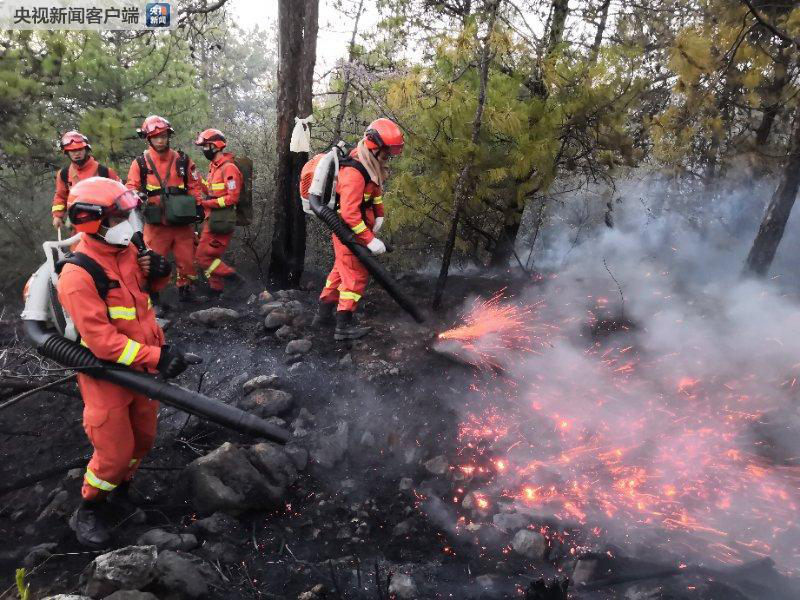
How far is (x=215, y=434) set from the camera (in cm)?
467

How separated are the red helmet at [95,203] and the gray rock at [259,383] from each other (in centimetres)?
249

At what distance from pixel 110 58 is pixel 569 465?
897 cm

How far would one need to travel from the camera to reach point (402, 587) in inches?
127

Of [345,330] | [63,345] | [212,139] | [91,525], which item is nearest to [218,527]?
[91,525]

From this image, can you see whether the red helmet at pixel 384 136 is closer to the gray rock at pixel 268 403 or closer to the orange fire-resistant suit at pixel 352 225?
the orange fire-resistant suit at pixel 352 225

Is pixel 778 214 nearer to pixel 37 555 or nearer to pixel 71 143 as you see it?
pixel 37 555

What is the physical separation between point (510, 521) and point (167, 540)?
246cm

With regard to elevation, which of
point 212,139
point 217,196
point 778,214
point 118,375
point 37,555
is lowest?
point 37,555

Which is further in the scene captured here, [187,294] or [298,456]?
[187,294]

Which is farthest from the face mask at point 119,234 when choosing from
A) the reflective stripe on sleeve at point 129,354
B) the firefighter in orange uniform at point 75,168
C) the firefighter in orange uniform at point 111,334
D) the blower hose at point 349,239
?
the firefighter in orange uniform at point 75,168

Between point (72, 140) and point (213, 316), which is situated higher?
point (72, 140)

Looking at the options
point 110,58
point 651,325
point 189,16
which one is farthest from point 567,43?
point 110,58

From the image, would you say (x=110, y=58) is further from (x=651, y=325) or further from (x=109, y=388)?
(x=651, y=325)

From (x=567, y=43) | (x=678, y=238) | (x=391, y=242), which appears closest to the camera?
(x=567, y=43)
